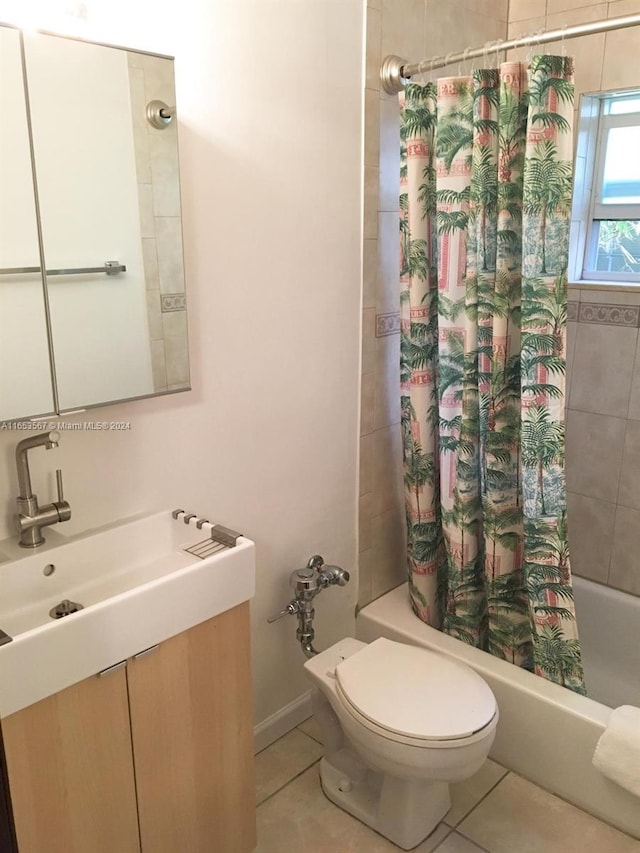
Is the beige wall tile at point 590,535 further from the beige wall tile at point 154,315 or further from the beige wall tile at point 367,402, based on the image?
the beige wall tile at point 154,315

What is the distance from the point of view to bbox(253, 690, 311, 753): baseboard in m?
2.20

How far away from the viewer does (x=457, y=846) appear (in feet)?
6.15

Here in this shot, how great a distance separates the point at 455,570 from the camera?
2.22m

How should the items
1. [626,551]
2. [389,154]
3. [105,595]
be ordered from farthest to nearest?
1. [626,551]
2. [389,154]
3. [105,595]

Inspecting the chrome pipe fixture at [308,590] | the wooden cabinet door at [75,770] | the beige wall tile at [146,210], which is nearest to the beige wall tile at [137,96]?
the beige wall tile at [146,210]

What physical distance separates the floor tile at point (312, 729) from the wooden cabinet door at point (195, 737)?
58cm

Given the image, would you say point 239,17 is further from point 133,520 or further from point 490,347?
point 133,520

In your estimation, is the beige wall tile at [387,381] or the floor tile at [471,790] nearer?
the floor tile at [471,790]

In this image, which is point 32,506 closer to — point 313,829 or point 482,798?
point 313,829

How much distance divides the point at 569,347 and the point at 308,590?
1.35 meters

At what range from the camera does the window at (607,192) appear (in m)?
2.47

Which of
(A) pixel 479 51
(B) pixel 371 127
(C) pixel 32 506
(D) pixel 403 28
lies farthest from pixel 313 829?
(D) pixel 403 28

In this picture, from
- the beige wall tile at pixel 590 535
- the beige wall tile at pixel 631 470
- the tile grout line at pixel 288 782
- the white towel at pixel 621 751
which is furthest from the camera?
the beige wall tile at pixel 590 535

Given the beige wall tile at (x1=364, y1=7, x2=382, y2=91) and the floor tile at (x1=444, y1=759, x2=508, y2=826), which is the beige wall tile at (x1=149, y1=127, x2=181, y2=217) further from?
the floor tile at (x1=444, y1=759, x2=508, y2=826)
